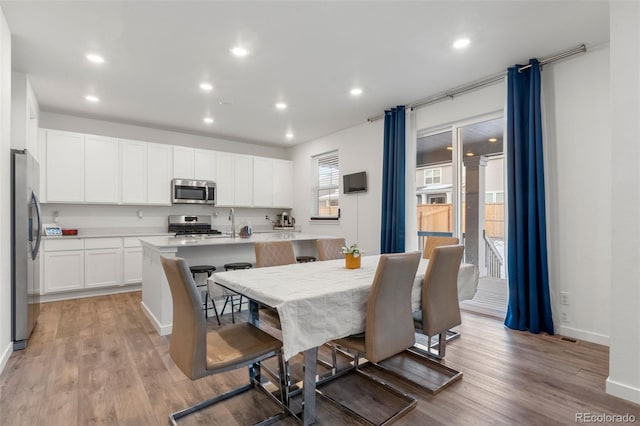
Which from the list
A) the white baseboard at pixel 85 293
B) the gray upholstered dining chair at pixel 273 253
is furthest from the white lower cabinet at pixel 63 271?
the gray upholstered dining chair at pixel 273 253

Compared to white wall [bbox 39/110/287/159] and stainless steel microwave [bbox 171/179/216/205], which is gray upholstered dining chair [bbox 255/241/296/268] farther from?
white wall [bbox 39/110/287/159]

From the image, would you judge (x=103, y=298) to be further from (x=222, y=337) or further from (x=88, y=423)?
(x=222, y=337)

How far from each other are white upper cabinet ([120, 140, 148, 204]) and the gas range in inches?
25.4

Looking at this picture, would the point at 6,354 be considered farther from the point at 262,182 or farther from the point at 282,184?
the point at 282,184

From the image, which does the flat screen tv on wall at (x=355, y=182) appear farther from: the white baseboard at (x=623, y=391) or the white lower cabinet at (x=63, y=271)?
the white lower cabinet at (x=63, y=271)

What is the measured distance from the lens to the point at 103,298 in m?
4.78

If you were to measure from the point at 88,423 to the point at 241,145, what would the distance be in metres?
5.69

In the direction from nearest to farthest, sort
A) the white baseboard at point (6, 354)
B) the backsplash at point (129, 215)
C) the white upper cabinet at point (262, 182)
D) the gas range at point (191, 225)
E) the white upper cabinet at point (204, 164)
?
1. the white baseboard at point (6, 354)
2. the backsplash at point (129, 215)
3. the gas range at point (191, 225)
4. the white upper cabinet at point (204, 164)
5. the white upper cabinet at point (262, 182)

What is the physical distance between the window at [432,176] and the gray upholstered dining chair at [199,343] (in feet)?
11.6

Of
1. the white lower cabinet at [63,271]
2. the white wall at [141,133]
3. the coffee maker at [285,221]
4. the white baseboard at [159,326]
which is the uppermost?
the white wall at [141,133]

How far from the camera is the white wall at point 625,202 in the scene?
6.81ft

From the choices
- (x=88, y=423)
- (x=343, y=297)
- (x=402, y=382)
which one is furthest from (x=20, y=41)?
(x=402, y=382)

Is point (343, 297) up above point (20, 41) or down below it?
below

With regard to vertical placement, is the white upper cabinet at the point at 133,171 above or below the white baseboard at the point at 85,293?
above
